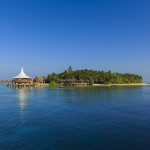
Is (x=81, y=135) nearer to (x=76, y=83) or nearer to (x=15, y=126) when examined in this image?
(x=15, y=126)

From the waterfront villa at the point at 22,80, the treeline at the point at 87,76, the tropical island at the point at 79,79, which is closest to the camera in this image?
the waterfront villa at the point at 22,80

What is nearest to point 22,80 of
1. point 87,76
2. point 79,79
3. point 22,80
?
point 22,80

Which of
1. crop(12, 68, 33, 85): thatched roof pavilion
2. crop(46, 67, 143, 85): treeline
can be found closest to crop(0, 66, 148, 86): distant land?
crop(46, 67, 143, 85): treeline

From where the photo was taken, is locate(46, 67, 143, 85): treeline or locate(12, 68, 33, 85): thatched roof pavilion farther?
locate(46, 67, 143, 85): treeline

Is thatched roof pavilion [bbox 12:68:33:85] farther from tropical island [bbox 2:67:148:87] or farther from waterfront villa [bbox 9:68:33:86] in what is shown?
tropical island [bbox 2:67:148:87]

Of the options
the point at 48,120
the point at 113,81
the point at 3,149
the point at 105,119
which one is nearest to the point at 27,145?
the point at 3,149

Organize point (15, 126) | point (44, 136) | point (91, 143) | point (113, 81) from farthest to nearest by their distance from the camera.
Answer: point (113, 81), point (15, 126), point (44, 136), point (91, 143)

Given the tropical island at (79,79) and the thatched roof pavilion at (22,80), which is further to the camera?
the tropical island at (79,79)

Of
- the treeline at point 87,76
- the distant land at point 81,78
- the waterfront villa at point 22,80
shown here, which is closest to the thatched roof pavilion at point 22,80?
the waterfront villa at point 22,80

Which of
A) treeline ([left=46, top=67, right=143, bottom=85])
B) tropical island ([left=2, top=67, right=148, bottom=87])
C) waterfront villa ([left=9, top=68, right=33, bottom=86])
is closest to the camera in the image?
waterfront villa ([left=9, top=68, right=33, bottom=86])

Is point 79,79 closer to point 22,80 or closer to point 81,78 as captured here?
point 81,78

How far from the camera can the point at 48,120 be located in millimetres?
27594

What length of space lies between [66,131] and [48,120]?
19.4ft

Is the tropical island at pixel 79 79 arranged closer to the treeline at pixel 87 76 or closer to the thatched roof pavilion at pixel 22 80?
the treeline at pixel 87 76
